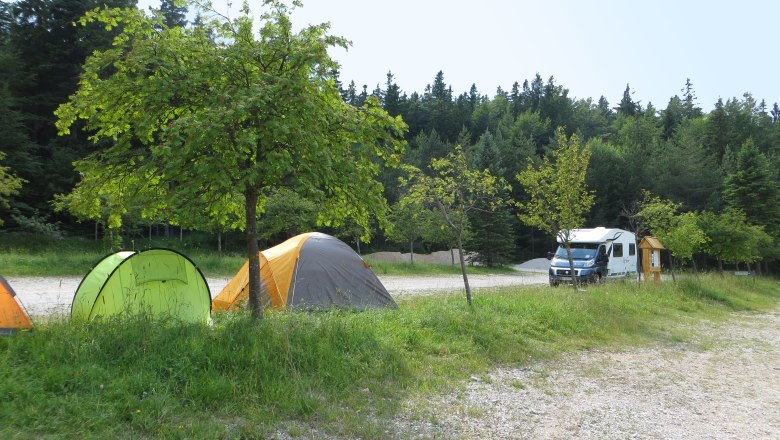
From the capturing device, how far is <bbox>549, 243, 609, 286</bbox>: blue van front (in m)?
20.3

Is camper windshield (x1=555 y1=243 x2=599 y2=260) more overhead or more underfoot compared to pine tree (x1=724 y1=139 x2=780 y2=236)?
more underfoot

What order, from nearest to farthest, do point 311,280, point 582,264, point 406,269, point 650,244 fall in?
point 311,280
point 650,244
point 582,264
point 406,269

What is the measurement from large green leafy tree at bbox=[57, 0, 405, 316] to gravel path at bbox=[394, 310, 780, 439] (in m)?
2.83

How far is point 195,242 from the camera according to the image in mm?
37438

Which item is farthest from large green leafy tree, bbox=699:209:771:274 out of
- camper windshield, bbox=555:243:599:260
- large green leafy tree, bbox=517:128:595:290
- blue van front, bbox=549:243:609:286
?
large green leafy tree, bbox=517:128:595:290

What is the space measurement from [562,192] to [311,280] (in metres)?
8.83

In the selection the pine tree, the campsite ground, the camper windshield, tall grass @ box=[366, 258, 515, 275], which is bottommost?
the campsite ground

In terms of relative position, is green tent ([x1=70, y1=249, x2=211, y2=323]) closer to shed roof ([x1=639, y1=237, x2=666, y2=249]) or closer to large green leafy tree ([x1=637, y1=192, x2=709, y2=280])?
shed roof ([x1=639, y1=237, x2=666, y2=249])

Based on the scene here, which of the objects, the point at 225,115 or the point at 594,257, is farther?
the point at 594,257

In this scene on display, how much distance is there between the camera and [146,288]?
684 cm

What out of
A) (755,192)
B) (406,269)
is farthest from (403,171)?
(755,192)

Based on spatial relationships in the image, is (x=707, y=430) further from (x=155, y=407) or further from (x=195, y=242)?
(x=195, y=242)

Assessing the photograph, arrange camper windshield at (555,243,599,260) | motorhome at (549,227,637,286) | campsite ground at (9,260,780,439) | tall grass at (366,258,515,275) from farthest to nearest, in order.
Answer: tall grass at (366,258,515,275), camper windshield at (555,243,599,260), motorhome at (549,227,637,286), campsite ground at (9,260,780,439)

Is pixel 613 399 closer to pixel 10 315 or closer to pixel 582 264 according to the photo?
pixel 10 315
